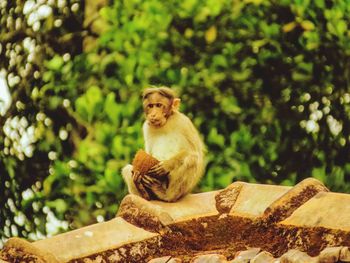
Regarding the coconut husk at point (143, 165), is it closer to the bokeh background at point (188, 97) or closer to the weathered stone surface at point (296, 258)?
the bokeh background at point (188, 97)

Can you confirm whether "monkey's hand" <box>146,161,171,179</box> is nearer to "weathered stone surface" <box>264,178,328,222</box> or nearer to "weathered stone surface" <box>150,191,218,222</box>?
"weathered stone surface" <box>150,191,218,222</box>

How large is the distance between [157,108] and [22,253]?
9.02ft

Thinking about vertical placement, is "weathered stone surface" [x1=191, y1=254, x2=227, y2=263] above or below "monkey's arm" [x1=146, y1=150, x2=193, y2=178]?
below

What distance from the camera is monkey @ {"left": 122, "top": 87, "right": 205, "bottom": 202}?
8586mm

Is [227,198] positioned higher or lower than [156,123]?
lower

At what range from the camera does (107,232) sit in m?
6.98

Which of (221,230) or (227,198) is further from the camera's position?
(227,198)

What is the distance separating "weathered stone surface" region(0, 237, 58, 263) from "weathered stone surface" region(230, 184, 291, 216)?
3.96 ft

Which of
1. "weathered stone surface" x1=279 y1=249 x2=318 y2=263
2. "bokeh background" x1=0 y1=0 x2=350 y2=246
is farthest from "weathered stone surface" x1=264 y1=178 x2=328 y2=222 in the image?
"bokeh background" x1=0 y1=0 x2=350 y2=246

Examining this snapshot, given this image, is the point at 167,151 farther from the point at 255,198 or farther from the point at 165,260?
the point at 165,260

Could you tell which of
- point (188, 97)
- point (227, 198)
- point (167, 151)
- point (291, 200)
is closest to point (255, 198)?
point (227, 198)

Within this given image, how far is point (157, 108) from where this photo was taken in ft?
29.5

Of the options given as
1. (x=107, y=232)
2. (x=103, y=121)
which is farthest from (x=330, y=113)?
(x=107, y=232)

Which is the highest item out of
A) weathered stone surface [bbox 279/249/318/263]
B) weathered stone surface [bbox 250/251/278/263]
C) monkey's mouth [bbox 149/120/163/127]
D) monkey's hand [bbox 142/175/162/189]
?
monkey's mouth [bbox 149/120/163/127]
